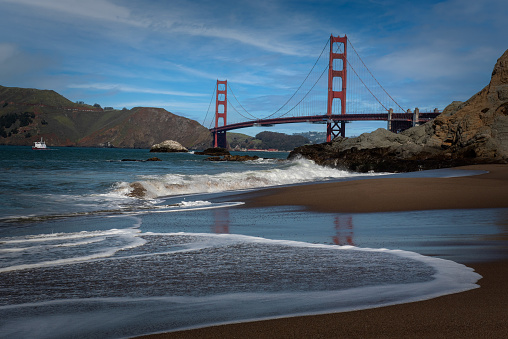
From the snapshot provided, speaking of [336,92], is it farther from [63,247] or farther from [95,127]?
[95,127]

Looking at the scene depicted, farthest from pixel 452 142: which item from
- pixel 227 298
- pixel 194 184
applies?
pixel 227 298

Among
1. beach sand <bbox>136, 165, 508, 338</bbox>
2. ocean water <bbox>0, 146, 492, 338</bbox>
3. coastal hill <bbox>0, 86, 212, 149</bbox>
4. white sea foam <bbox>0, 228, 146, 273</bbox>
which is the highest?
coastal hill <bbox>0, 86, 212, 149</bbox>

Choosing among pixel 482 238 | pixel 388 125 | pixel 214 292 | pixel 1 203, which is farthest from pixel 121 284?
pixel 388 125

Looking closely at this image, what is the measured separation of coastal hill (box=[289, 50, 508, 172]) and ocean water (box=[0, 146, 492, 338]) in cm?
1968

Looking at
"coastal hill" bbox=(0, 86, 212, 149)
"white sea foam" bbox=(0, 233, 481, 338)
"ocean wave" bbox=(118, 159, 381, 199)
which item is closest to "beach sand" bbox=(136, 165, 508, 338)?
"white sea foam" bbox=(0, 233, 481, 338)

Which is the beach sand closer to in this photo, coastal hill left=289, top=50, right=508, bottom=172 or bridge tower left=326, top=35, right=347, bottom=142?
coastal hill left=289, top=50, right=508, bottom=172

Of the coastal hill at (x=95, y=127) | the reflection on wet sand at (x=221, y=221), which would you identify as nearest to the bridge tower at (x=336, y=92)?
the reflection on wet sand at (x=221, y=221)

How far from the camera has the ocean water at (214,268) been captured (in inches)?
88.7

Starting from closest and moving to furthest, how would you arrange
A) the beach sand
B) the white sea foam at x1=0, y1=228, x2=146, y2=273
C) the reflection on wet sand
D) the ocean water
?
the beach sand → the ocean water → the white sea foam at x1=0, y1=228, x2=146, y2=273 → the reflection on wet sand

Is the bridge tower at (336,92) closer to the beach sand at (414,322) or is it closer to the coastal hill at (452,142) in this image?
the coastal hill at (452,142)

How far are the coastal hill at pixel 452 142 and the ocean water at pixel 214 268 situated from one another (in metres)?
19.7

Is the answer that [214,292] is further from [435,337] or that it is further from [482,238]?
[482,238]

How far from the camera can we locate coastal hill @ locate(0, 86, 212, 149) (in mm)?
152750

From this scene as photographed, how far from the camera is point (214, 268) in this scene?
3.33 meters
